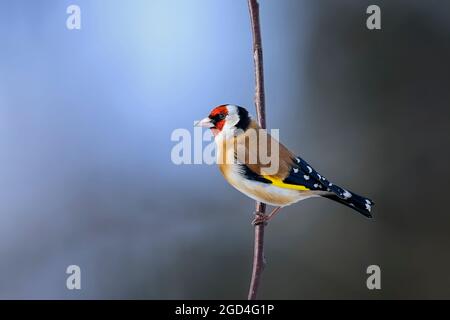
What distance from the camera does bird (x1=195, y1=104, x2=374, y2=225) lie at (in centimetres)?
123

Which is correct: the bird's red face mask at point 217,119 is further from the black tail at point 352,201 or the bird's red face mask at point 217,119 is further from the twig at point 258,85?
the black tail at point 352,201

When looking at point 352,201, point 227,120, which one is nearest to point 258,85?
point 227,120

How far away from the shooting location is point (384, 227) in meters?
1.68

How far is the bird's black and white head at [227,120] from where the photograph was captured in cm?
123

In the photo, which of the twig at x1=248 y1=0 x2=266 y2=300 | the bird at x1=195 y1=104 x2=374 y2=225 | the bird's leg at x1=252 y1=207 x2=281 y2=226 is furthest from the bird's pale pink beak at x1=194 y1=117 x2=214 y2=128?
the bird's leg at x1=252 y1=207 x2=281 y2=226

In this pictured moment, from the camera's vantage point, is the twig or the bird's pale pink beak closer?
the twig

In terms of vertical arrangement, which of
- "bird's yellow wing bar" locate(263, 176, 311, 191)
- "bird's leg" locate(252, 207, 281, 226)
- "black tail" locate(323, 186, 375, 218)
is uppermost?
"bird's yellow wing bar" locate(263, 176, 311, 191)

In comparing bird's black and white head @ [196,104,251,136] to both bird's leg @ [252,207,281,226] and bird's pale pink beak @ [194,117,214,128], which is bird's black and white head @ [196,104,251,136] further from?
bird's leg @ [252,207,281,226]

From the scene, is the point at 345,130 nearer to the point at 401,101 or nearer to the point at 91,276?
the point at 401,101

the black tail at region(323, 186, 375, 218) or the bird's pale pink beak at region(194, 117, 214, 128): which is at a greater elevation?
the bird's pale pink beak at region(194, 117, 214, 128)

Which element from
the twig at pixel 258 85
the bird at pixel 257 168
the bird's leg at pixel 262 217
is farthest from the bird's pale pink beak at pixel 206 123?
the bird's leg at pixel 262 217

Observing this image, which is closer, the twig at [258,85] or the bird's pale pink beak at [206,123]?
the twig at [258,85]

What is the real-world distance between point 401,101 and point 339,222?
17.7 inches
